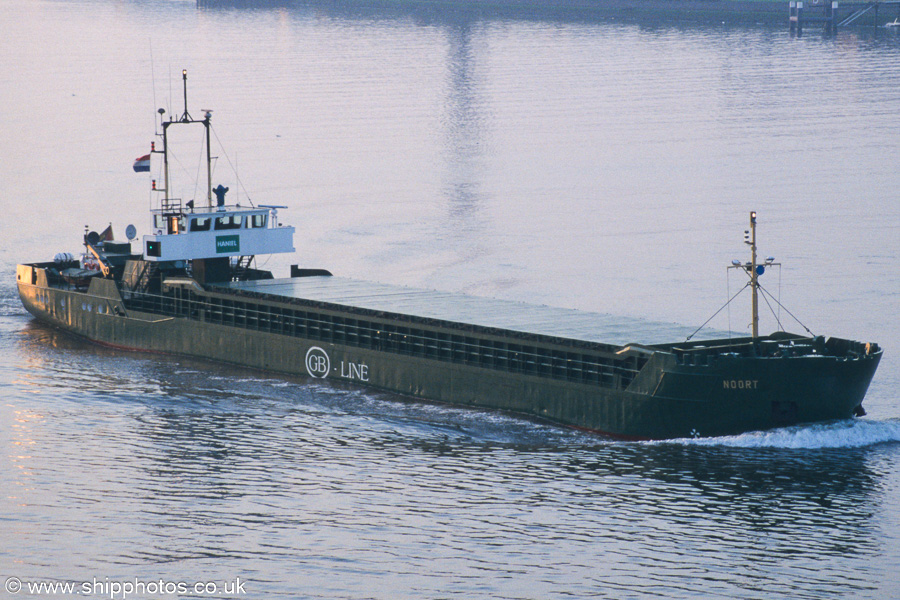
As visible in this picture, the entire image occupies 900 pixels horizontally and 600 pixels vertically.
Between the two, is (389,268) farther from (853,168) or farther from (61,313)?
(853,168)

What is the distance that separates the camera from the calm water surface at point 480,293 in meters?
30.4

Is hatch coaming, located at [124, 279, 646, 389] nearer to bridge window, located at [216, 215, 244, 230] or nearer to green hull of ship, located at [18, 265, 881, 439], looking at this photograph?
green hull of ship, located at [18, 265, 881, 439]

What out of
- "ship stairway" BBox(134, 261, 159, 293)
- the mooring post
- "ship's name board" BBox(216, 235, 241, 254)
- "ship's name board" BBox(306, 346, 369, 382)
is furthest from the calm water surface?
the mooring post

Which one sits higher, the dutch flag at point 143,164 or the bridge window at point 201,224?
the dutch flag at point 143,164

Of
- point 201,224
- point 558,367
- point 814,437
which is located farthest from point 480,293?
point 814,437

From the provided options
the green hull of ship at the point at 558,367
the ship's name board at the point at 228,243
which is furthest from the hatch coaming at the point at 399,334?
the ship's name board at the point at 228,243

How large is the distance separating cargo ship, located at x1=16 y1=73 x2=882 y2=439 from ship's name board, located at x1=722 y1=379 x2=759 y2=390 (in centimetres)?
6

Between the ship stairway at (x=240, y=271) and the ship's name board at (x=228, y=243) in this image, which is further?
the ship stairway at (x=240, y=271)

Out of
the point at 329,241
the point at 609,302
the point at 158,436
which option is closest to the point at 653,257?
the point at 609,302

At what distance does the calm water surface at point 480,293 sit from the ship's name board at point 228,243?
555 cm

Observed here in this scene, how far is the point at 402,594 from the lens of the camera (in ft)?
92.9

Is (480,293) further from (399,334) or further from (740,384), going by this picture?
(740,384)

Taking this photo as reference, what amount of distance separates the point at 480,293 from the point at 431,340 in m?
16.3

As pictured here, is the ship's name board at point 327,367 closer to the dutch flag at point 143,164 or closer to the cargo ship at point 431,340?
the cargo ship at point 431,340
